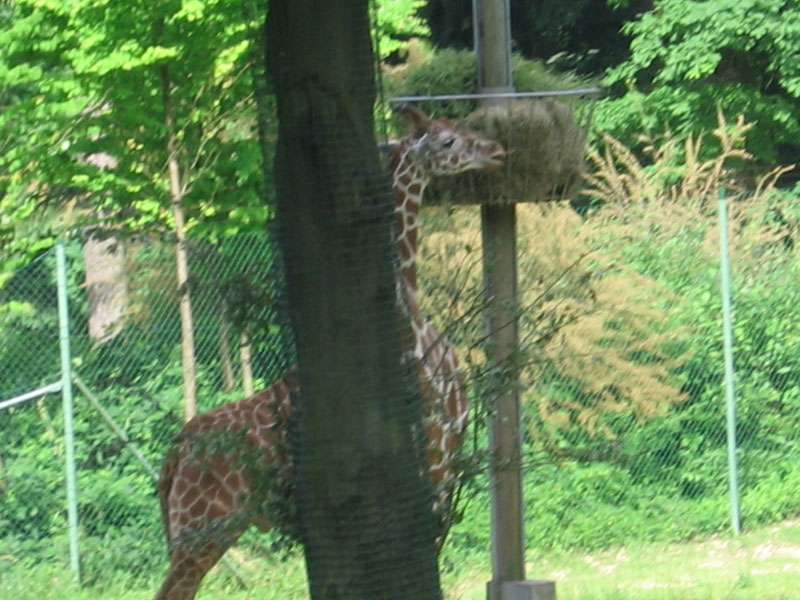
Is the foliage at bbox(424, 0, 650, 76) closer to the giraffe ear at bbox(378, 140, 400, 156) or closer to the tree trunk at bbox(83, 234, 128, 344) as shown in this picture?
the tree trunk at bbox(83, 234, 128, 344)

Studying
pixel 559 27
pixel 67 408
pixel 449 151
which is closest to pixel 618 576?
pixel 67 408

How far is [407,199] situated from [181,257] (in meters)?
3.76

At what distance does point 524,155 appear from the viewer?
21.1ft

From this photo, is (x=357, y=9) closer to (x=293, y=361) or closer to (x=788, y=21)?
(x=293, y=361)

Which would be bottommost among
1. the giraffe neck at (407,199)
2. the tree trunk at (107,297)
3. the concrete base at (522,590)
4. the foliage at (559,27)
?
the concrete base at (522,590)

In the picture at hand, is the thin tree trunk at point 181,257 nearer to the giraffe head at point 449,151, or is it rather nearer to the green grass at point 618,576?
the green grass at point 618,576

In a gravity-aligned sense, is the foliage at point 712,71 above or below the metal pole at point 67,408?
above

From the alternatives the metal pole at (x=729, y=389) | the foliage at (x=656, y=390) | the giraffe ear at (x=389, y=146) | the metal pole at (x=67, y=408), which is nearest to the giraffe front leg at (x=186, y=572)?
the giraffe ear at (x=389, y=146)

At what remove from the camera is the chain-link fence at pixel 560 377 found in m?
9.32

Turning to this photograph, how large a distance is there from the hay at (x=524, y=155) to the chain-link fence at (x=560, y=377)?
270 mm

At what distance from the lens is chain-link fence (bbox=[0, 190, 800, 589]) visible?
9320 mm

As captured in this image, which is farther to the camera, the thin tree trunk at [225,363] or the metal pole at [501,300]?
the thin tree trunk at [225,363]

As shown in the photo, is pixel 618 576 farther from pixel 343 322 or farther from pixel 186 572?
pixel 343 322

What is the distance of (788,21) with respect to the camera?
22.3m
